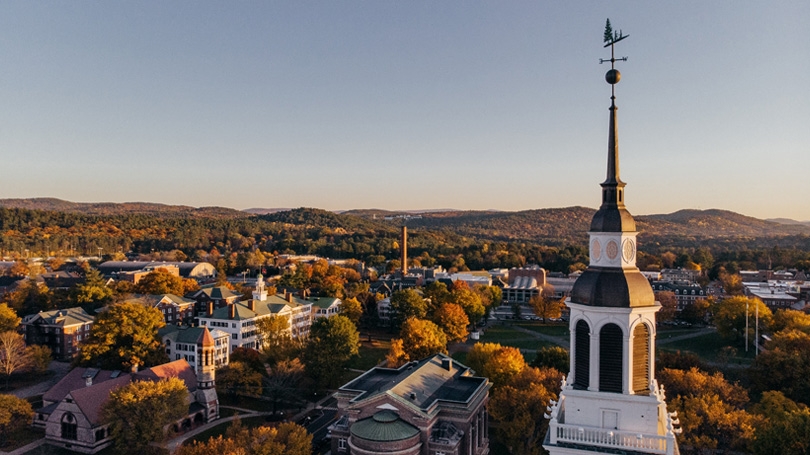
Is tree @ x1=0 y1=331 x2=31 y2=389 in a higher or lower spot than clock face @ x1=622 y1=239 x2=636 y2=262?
lower

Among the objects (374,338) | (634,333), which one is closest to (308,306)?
(374,338)

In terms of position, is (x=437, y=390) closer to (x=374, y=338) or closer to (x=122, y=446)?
(x=122, y=446)

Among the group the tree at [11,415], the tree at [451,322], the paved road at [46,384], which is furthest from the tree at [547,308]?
the tree at [11,415]

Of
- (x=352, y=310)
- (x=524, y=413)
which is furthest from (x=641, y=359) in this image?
(x=352, y=310)

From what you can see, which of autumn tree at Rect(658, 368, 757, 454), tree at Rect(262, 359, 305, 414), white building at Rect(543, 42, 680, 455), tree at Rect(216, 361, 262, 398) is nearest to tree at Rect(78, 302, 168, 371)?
tree at Rect(216, 361, 262, 398)

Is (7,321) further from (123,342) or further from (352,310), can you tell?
(352,310)

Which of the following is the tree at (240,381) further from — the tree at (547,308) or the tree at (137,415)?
the tree at (547,308)

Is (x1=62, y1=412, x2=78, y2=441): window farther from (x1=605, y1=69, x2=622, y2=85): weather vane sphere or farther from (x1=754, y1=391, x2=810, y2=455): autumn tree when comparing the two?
(x1=754, y1=391, x2=810, y2=455): autumn tree
